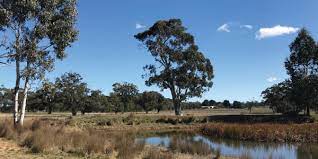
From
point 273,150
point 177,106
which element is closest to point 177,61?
point 177,106

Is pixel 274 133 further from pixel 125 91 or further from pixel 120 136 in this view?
pixel 125 91

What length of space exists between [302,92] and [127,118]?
20912 mm

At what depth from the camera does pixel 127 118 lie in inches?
2066

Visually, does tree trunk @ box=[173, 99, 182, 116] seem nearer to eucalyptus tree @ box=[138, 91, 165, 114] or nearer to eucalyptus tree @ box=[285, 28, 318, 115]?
eucalyptus tree @ box=[285, 28, 318, 115]

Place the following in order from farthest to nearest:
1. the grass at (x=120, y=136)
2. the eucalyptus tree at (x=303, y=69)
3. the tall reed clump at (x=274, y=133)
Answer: the eucalyptus tree at (x=303, y=69) < the tall reed clump at (x=274, y=133) < the grass at (x=120, y=136)

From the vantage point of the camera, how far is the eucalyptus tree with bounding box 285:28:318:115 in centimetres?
5538

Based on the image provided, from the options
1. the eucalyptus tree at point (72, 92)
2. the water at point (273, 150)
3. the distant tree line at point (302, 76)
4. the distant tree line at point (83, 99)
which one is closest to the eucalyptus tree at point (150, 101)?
the distant tree line at point (83, 99)

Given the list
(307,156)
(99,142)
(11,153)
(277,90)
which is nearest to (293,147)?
(307,156)

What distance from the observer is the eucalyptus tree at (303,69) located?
182ft

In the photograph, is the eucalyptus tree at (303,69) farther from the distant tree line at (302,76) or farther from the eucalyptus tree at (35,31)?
the eucalyptus tree at (35,31)

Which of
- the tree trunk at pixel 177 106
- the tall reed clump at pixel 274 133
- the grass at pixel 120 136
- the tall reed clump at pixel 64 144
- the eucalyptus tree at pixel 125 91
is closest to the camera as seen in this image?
the tall reed clump at pixel 64 144

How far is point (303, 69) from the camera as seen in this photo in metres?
57.9

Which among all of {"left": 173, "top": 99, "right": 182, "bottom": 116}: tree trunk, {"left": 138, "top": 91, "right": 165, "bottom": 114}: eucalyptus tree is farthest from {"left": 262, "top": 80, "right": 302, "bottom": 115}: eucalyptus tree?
{"left": 138, "top": 91, "right": 165, "bottom": 114}: eucalyptus tree

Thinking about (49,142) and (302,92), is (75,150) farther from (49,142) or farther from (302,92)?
(302,92)
